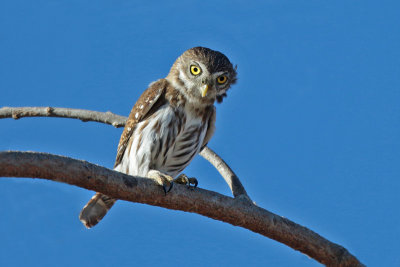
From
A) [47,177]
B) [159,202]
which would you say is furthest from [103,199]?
[47,177]

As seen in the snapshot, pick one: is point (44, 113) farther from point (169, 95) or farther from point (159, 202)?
point (159, 202)

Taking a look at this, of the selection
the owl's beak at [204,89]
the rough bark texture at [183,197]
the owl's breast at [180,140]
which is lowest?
the rough bark texture at [183,197]

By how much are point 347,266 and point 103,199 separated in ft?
6.97

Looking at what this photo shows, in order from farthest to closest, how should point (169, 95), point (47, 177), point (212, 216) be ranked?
1. point (169, 95)
2. point (212, 216)
3. point (47, 177)

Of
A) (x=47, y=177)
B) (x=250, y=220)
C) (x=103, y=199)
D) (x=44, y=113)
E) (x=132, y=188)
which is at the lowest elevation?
(x=47, y=177)

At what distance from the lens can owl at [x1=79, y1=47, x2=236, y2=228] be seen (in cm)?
450

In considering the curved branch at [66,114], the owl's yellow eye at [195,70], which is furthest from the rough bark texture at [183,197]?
the curved branch at [66,114]

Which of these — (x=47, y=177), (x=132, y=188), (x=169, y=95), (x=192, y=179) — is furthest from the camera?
(x=169, y=95)

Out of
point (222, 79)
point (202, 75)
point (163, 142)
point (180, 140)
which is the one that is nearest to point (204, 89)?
point (202, 75)

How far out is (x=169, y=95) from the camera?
15.4 feet

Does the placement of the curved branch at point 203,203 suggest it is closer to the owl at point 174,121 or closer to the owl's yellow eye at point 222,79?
the owl at point 174,121

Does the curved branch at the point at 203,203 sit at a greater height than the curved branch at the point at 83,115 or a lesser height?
lesser

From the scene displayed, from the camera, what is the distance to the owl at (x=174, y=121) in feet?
14.8

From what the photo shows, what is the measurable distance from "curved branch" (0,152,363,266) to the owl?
0.71 meters
